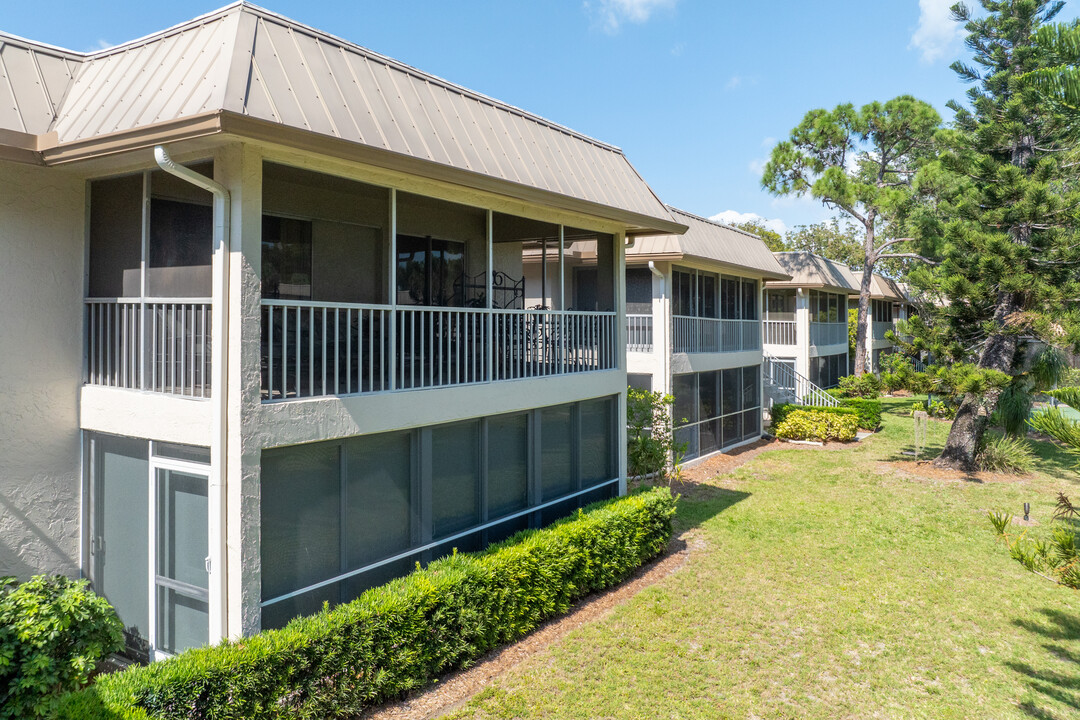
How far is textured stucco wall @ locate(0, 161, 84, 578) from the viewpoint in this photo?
6562 mm

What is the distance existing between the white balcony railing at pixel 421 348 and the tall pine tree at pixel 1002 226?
10.6 metres

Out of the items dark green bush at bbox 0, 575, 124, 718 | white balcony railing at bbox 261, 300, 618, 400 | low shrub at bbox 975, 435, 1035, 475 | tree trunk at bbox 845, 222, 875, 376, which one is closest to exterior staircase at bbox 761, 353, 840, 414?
tree trunk at bbox 845, 222, 875, 376

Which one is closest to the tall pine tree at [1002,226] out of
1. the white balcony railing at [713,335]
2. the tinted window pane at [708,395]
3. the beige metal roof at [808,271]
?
the white balcony railing at [713,335]

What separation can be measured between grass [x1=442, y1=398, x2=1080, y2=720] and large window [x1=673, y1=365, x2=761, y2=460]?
12.7ft

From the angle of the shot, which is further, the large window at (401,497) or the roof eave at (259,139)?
the large window at (401,497)

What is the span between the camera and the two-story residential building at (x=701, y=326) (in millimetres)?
15953

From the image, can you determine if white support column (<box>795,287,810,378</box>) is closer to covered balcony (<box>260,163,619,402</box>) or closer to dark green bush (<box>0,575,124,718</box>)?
covered balcony (<box>260,163,619,402</box>)

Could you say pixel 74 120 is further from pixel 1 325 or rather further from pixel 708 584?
pixel 708 584

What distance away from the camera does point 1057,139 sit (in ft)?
51.9

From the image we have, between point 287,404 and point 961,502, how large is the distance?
563 inches

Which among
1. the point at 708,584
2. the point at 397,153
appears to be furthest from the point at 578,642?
the point at 397,153

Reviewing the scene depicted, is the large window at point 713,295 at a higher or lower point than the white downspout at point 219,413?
higher

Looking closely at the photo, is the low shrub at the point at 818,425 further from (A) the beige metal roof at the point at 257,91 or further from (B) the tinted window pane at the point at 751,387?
(A) the beige metal roof at the point at 257,91

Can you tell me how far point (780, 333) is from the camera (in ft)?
88.0
